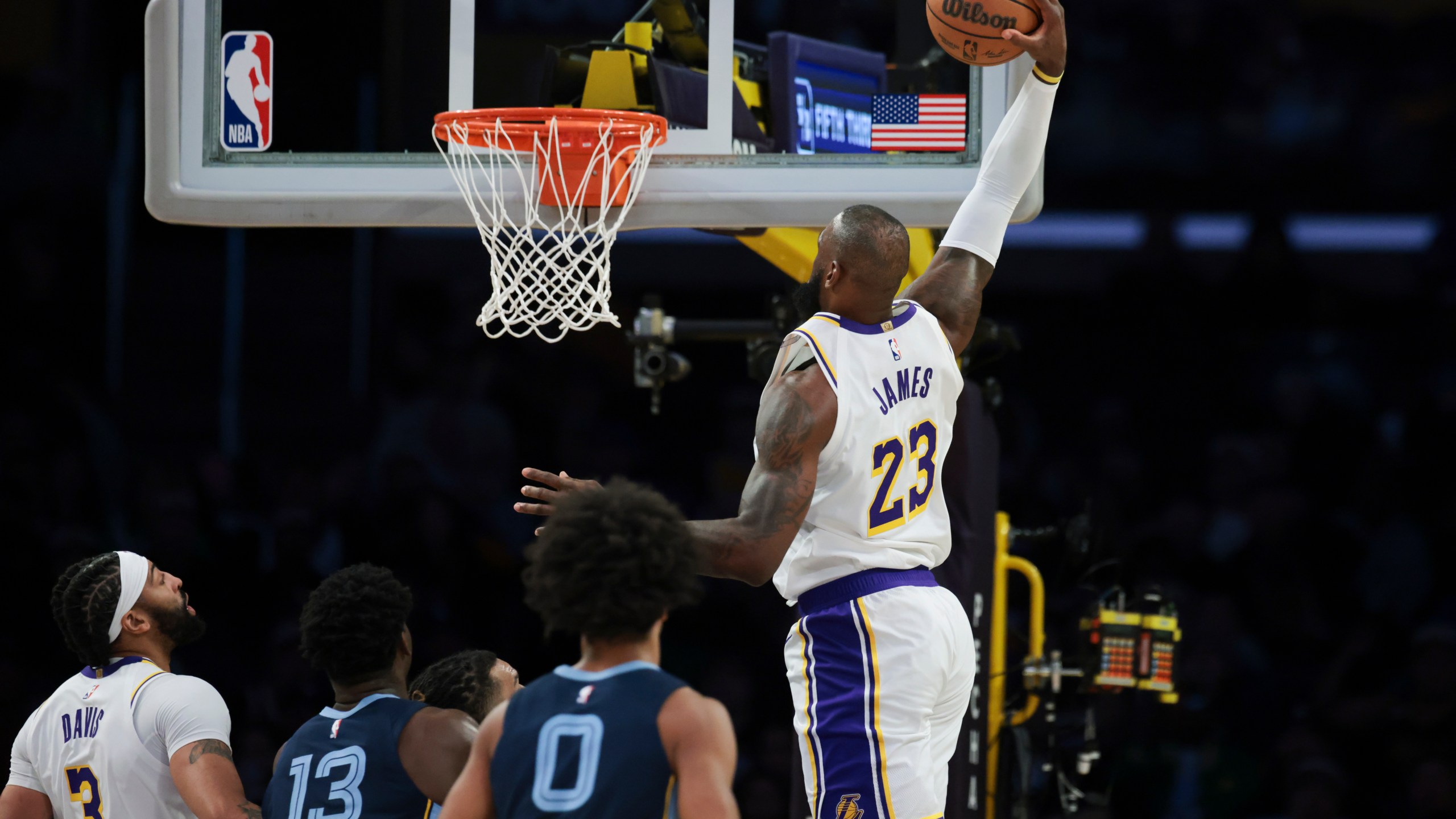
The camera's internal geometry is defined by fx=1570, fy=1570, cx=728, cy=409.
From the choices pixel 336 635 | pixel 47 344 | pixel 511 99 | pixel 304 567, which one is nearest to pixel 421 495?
pixel 304 567

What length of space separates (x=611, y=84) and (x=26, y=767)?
8.74 ft

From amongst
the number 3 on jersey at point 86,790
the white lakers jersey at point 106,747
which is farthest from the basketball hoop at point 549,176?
the number 3 on jersey at point 86,790

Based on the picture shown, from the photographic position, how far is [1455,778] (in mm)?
7863

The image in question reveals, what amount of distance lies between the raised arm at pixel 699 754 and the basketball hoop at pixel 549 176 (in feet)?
7.33

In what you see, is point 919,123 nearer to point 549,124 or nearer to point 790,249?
point 790,249

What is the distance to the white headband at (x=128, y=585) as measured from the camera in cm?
405

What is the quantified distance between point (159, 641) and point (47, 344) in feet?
20.0

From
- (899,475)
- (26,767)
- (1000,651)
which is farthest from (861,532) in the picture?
(1000,651)

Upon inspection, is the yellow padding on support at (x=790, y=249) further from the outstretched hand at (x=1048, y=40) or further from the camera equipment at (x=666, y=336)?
the outstretched hand at (x=1048, y=40)

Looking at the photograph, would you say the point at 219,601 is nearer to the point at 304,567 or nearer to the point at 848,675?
the point at 304,567

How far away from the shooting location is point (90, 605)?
4.03m

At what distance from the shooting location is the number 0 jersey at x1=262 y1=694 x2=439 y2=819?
338 cm

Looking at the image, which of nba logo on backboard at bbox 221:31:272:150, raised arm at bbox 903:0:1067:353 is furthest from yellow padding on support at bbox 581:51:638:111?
raised arm at bbox 903:0:1067:353

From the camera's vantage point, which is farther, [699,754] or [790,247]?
[790,247]
